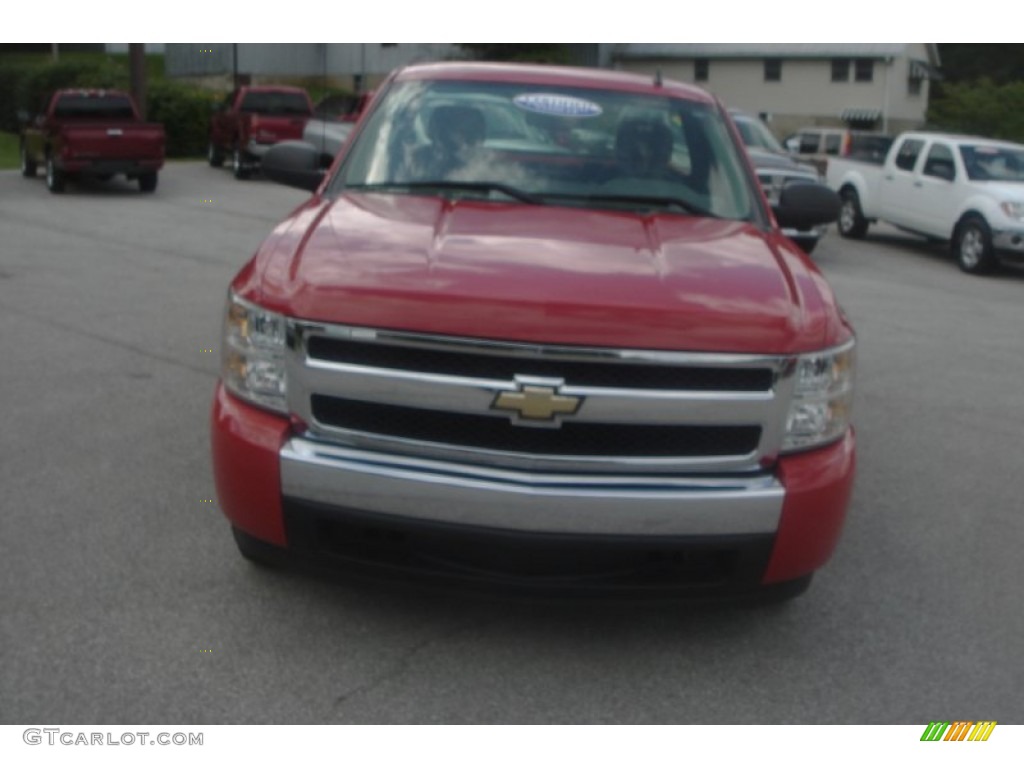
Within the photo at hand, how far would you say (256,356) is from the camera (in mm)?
4121

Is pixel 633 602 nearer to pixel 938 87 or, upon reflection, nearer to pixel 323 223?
pixel 323 223

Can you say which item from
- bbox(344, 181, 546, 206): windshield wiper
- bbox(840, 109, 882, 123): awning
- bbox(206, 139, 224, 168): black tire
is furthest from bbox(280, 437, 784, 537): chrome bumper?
bbox(840, 109, 882, 123): awning

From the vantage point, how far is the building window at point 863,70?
55000mm

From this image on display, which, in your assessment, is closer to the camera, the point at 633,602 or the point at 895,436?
the point at 633,602

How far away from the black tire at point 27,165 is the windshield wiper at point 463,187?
20947 millimetres

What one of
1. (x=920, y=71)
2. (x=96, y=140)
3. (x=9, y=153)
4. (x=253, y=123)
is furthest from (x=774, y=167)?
(x=920, y=71)

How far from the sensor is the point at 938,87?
63656 millimetres

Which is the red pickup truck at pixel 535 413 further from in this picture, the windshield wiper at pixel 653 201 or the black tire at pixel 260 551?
the windshield wiper at pixel 653 201

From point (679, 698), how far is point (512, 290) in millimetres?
1331

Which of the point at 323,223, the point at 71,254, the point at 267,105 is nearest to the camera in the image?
the point at 323,223

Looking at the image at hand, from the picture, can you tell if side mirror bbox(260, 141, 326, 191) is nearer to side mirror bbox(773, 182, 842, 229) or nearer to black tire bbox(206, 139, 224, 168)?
side mirror bbox(773, 182, 842, 229)
